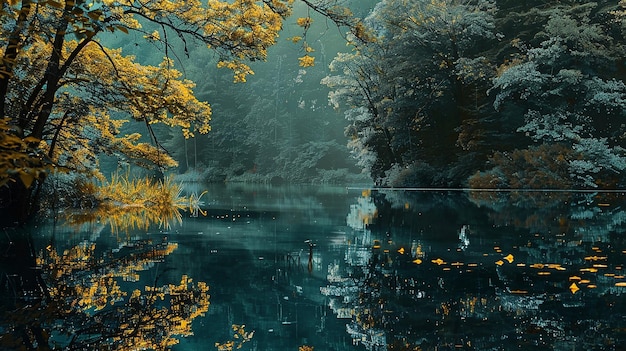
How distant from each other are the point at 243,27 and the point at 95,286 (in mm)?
5769

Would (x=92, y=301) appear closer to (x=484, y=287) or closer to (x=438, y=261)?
(x=484, y=287)

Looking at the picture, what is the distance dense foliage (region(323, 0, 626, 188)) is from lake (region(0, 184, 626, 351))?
39.3 ft

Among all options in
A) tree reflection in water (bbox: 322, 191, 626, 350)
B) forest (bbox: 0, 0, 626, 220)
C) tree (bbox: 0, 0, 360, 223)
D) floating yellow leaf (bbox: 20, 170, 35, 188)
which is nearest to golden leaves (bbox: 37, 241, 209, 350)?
tree reflection in water (bbox: 322, 191, 626, 350)

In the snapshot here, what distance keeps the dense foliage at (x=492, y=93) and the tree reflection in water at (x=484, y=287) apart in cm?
1147

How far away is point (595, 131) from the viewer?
21781 mm

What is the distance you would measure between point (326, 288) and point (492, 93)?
2174 centimetres

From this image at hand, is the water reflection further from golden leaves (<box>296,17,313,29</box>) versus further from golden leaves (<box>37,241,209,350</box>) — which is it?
golden leaves (<box>296,17,313,29</box>)

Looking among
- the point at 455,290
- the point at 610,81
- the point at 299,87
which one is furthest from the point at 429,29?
the point at 299,87

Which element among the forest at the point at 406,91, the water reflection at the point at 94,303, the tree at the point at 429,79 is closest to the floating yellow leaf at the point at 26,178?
the water reflection at the point at 94,303

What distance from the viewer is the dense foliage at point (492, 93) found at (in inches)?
810

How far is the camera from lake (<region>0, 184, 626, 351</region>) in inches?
140

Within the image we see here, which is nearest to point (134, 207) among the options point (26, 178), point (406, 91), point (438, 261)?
point (438, 261)

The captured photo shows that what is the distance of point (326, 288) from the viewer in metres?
5.06

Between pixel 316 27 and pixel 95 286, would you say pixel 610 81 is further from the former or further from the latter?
pixel 316 27
